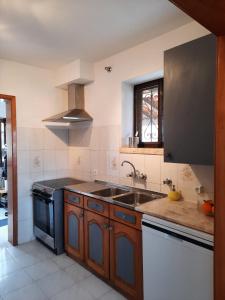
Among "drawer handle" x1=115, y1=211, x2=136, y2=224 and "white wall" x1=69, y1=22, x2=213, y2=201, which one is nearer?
"drawer handle" x1=115, y1=211, x2=136, y2=224

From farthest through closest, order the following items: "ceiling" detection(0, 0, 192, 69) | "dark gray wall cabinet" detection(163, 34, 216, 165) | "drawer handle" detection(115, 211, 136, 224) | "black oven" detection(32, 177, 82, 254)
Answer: "black oven" detection(32, 177, 82, 254), "drawer handle" detection(115, 211, 136, 224), "ceiling" detection(0, 0, 192, 69), "dark gray wall cabinet" detection(163, 34, 216, 165)

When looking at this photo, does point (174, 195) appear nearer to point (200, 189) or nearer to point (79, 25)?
point (200, 189)

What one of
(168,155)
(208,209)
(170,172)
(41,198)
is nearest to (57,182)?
(41,198)

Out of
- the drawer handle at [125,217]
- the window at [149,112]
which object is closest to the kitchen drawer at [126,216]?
the drawer handle at [125,217]

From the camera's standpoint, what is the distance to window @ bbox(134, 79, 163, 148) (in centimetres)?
234

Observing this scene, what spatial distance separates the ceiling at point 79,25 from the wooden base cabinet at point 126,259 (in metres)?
Answer: 1.73

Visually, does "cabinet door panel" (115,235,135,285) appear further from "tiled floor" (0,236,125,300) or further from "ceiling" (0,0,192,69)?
"ceiling" (0,0,192,69)

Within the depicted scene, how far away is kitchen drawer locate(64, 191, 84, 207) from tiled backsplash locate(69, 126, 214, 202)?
475 mm

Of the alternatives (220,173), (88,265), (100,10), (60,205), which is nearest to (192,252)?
(220,173)

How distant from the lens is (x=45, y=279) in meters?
2.14

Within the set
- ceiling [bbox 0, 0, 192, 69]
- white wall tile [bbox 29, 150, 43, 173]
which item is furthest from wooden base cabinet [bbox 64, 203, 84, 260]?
ceiling [bbox 0, 0, 192, 69]

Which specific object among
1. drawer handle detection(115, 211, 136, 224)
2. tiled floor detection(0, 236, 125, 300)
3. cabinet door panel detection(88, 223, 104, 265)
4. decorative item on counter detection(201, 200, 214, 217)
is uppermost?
decorative item on counter detection(201, 200, 214, 217)

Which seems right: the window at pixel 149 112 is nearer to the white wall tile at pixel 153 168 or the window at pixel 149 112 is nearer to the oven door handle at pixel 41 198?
the white wall tile at pixel 153 168

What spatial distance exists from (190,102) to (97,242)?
1.54 meters
